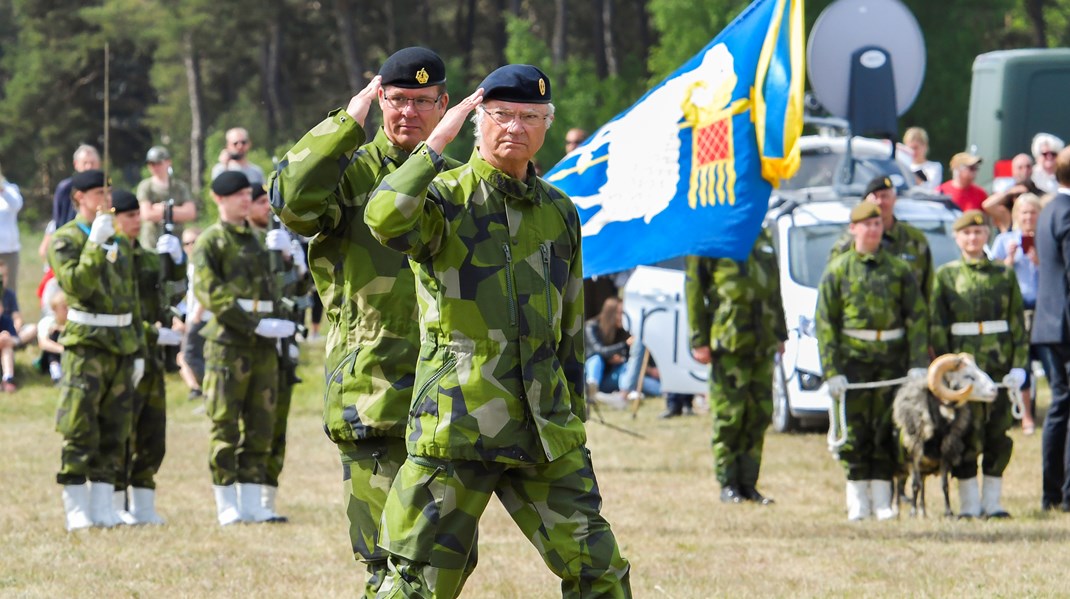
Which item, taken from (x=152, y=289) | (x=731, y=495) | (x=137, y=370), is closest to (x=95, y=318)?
(x=137, y=370)

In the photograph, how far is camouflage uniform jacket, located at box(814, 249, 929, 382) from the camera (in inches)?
429

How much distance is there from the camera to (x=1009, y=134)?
64.8 feet

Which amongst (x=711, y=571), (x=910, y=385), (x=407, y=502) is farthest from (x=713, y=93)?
(x=407, y=502)

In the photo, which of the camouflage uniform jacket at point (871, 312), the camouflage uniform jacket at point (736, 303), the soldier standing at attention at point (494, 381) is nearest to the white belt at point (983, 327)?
the camouflage uniform jacket at point (871, 312)

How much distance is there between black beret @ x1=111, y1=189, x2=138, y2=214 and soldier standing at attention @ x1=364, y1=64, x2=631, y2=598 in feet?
19.4

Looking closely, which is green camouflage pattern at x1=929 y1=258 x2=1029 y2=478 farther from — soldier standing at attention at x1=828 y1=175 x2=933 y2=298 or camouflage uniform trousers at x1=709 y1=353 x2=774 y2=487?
camouflage uniform trousers at x1=709 y1=353 x2=774 y2=487

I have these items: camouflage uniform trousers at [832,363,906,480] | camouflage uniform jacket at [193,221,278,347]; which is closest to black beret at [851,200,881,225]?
camouflage uniform trousers at [832,363,906,480]

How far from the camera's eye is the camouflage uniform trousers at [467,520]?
550 cm

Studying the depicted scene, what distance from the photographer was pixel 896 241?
1176 cm

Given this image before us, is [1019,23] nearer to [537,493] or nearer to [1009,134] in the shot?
[1009,134]

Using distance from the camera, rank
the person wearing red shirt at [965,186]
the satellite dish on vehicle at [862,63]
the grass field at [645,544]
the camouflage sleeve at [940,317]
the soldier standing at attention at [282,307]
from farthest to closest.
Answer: the person wearing red shirt at [965,186]
the satellite dish on vehicle at [862,63]
the camouflage sleeve at [940,317]
the soldier standing at attention at [282,307]
the grass field at [645,544]

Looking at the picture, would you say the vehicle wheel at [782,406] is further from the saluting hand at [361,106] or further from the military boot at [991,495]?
the saluting hand at [361,106]

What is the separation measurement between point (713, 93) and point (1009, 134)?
10440mm

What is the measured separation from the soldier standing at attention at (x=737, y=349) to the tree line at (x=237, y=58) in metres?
29.6
